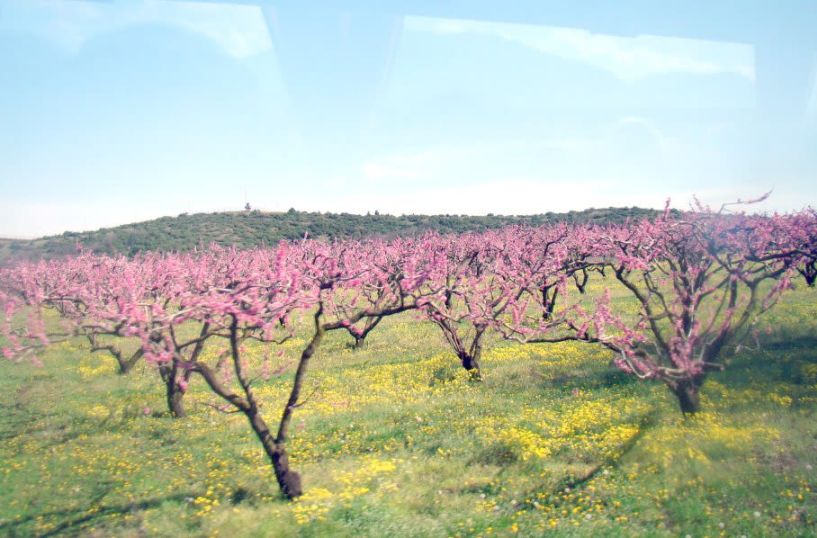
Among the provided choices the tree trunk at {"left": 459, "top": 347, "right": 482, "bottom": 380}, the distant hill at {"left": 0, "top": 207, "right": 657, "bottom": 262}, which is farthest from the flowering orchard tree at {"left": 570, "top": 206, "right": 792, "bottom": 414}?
the distant hill at {"left": 0, "top": 207, "right": 657, "bottom": 262}

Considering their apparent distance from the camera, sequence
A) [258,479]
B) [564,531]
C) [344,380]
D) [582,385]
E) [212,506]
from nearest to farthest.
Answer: [564,531] → [212,506] → [258,479] → [582,385] → [344,380]

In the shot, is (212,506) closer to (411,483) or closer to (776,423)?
(411,483)

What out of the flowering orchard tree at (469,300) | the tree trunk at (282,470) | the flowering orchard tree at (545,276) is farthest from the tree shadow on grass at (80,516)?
the flowering orchard tree at (545,276)

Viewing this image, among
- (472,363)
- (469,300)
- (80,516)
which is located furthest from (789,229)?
(80,516)

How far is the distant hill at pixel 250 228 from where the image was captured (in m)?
77.6

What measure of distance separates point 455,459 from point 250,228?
89.2 metres

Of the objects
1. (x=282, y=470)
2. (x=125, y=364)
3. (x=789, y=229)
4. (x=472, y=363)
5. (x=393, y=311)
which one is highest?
(x=789, y=229)

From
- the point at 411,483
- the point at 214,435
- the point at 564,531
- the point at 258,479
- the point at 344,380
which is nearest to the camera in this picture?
the point at 564,531

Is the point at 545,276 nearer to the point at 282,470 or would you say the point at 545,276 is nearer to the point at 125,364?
the point at 282,470

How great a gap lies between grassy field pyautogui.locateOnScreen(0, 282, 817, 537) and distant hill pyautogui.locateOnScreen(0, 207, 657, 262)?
60.2 meters

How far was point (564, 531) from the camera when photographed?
7098mm

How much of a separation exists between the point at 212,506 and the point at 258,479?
1.23 metres

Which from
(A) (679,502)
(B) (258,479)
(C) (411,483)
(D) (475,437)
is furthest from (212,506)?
(A) (679,502)

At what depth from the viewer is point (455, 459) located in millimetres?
10172
